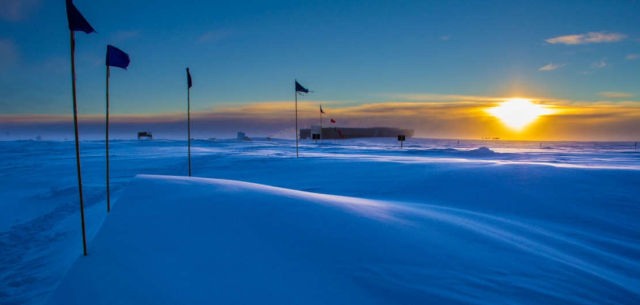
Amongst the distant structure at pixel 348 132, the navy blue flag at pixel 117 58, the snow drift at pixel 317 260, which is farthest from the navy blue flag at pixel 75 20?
the distant structure at pixel 348 132

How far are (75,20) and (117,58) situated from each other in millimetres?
1722

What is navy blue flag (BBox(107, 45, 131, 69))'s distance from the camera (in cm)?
509

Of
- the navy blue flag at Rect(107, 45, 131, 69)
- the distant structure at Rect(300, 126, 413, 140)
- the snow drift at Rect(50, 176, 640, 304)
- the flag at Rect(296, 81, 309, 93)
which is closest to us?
the snow drift at Rect(50, 176, 640, 304)

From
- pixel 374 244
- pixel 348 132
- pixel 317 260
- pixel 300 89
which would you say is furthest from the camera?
pixel 348 132

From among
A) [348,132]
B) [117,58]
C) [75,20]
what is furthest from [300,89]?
[348,132]

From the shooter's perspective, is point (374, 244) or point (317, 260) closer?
point (317, 260)

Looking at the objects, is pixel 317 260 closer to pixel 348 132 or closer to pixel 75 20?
pixel 75 20

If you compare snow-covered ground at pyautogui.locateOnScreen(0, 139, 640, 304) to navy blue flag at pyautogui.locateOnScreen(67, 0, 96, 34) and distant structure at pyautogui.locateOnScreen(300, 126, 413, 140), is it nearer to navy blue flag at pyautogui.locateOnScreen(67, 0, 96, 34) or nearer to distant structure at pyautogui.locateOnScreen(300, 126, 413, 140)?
navy blue flag at pyautogui.locateOnScreen(67, 0, 96, 34)

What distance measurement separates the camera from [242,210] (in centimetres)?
436

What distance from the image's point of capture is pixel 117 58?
5.22 metres

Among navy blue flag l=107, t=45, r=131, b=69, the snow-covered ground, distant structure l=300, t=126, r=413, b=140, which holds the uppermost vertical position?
distant structure l=300, t=126, r=413, b=140

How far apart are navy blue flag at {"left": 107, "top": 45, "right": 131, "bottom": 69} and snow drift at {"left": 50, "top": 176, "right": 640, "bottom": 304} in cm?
231

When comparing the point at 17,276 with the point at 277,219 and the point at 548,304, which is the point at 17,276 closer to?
the point at 277,219

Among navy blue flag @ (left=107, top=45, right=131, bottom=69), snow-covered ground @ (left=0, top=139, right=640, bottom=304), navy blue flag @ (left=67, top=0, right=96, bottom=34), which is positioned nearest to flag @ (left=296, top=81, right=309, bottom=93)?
snow-covered ground @ (left=0, top=139, right=640, bottom=304)
